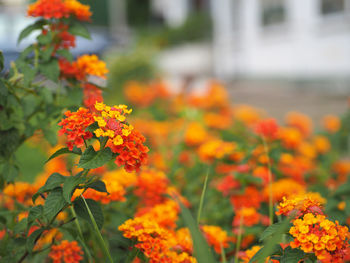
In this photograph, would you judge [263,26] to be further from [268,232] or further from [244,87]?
[268,232]

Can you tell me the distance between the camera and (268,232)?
731 millimetres

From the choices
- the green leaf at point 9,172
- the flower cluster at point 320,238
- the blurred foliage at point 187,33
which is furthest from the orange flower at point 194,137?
the blurred foliage at point 187,33

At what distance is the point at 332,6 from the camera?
16.7ft

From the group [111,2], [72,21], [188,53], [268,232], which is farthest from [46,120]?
[111,2]

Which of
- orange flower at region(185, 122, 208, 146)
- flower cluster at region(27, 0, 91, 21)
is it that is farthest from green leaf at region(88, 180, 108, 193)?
orange flower at region(185, 122, 208, 146)

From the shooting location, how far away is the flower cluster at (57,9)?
1.05m

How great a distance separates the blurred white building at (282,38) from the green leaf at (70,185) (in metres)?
4.49

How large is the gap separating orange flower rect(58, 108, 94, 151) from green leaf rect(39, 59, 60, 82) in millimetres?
353

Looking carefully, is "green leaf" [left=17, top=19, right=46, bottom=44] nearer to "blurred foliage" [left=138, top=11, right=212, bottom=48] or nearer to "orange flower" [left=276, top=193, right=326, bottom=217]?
"orange flower" [left=276, top=193, right=326, bottom=217]

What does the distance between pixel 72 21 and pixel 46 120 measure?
11.0 inches

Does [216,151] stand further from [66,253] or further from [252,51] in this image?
[252,51]

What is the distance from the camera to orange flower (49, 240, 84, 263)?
2.93 ft

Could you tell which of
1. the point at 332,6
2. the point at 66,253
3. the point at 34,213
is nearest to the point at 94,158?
the point at 34,213

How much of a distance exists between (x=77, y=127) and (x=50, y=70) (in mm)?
402
